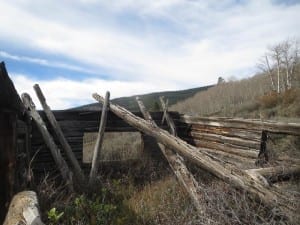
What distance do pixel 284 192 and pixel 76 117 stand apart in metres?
5.35

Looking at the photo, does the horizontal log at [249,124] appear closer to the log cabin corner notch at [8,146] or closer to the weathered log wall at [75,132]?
the weathered log wall at [75,132]

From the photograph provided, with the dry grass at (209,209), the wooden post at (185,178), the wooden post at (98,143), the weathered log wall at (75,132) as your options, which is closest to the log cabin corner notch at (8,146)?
the dry grass at (209,209)

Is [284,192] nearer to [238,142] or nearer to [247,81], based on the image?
[238,142]

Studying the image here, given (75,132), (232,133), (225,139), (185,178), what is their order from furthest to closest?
(225,139)
(75,132)
(232,133)
(185,178)

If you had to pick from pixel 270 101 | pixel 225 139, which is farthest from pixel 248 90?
pixel 225 139

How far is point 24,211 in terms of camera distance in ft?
11.3

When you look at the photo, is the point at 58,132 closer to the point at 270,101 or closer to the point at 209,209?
the point at 209,209

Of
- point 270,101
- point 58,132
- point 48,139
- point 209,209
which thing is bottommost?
point 209,209

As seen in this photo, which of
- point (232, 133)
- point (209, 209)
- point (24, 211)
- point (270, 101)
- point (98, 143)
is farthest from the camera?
point (270, 101)

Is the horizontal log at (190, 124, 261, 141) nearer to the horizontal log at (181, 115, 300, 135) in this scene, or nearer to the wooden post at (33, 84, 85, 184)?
Answer: the horizontal log at (181, 115, 300, 135)

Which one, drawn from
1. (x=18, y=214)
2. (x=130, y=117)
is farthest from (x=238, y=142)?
(x=18, y=214)

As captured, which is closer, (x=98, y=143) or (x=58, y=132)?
(x=58, y=132)

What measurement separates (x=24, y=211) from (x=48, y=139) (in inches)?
151

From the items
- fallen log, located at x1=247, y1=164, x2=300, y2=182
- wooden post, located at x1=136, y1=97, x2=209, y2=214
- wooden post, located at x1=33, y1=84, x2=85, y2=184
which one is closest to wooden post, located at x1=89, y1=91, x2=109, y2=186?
wooden post, located at x1=33, y1=84, x2=85, y2=184
